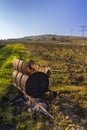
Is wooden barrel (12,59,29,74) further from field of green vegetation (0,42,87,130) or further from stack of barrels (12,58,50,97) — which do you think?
field of green vegetation (0,42,87,130)

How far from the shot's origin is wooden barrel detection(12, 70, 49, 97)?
13.2 meters

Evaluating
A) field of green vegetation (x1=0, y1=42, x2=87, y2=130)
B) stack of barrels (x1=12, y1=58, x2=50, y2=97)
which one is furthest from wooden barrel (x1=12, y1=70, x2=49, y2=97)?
field of green vegetation (x1=0, y1=42, x2=87, y2=130)

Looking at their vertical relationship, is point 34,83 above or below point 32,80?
below

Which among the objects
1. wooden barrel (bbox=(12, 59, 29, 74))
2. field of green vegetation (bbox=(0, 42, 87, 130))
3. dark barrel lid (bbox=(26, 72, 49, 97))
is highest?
wooden barrel (bbox=(12, 59, 29, 74))

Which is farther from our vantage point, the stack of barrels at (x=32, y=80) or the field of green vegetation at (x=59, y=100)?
the stack of barrels at (x=32, y=80)

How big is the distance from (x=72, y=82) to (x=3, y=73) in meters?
5.32

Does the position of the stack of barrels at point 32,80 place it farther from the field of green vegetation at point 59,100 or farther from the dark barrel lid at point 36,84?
the field of green vegetation at point 59,100

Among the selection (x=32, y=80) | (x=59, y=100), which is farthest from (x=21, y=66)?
(x=59, y=100)

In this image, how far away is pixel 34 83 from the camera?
13.3 meters

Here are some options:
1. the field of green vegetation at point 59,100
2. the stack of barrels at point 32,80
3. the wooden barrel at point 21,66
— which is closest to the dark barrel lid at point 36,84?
the stack of barrels at point 32,80

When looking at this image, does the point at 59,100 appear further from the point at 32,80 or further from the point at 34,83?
the point at 32,80

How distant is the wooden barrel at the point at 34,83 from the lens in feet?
43.2

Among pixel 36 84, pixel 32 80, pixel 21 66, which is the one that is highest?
pixel 21 66

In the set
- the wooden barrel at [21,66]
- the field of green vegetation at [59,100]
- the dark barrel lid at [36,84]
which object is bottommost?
the field of green vegetation at [59,100]
